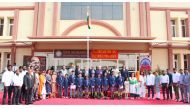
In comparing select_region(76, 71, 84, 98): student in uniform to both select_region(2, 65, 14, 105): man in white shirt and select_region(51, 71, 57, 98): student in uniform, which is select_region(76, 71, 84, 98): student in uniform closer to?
select_region(51, 71, 57, 98): student in uniform

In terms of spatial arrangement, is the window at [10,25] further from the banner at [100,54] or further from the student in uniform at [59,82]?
the student in uniform at [59,82]

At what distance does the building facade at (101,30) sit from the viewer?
1938cm

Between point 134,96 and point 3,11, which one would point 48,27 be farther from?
point 134,96

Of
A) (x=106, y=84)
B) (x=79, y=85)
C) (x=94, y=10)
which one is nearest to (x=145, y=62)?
(x=94, y=10)

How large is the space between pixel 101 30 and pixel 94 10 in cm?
161

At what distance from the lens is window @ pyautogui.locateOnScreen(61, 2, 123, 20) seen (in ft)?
67.9

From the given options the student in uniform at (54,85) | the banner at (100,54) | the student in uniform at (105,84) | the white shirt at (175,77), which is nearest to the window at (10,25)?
the banner at (100,54)

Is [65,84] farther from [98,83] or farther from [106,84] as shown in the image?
[106,84]

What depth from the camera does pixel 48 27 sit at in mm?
20531

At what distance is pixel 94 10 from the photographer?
68.6 ft

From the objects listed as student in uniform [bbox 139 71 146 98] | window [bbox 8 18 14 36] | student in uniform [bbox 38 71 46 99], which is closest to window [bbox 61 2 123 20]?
window [bbox 8 18 14 36]

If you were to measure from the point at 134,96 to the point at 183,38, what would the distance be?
9219 millimetres

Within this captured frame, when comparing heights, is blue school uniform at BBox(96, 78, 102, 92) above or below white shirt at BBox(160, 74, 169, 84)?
below
